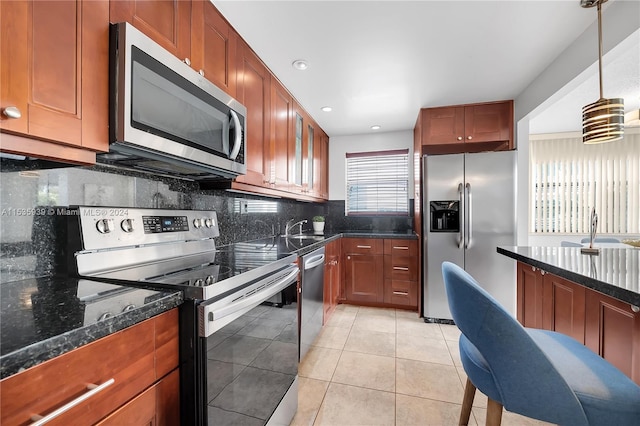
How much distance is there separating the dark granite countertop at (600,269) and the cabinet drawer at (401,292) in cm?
178

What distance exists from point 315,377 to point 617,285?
175 cm

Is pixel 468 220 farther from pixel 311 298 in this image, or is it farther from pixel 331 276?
pixel 311 298

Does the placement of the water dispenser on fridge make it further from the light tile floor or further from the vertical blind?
the vertical blind

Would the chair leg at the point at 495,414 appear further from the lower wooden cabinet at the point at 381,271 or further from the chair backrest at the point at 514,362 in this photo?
the lower wooden cabinet at the point at 381,271

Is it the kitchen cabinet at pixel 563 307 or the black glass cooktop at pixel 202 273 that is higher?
the black glass cooktop at pixel 202 273

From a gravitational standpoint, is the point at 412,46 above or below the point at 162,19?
above

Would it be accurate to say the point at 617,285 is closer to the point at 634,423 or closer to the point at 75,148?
the point at 634,423

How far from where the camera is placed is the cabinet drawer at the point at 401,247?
10.7 feet

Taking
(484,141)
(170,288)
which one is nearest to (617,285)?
(170,288)

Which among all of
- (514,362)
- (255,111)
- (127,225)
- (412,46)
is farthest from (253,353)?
(412,46)

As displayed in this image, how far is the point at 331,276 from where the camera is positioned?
9.71ft

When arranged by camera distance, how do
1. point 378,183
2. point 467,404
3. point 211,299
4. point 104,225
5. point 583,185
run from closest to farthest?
point 211,299 < point 104,225 < point 467,404 < point 378,183 < point 583,185

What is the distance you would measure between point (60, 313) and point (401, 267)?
10.3ft

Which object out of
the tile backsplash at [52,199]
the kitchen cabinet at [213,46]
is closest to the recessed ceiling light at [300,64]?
the kitchen cabinet at [213,46]
